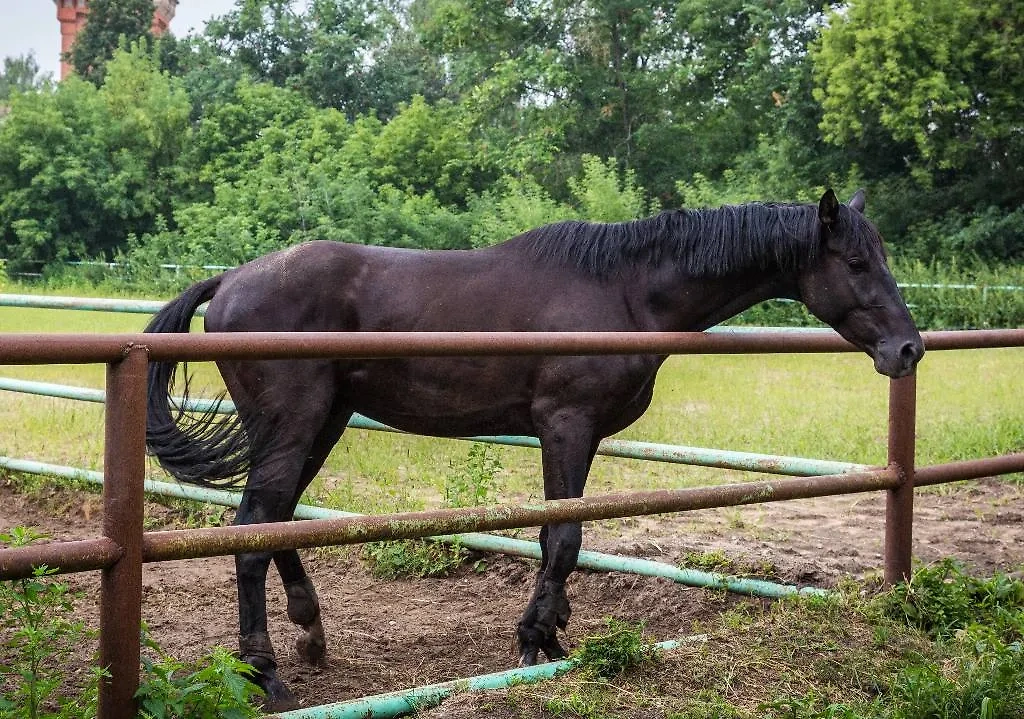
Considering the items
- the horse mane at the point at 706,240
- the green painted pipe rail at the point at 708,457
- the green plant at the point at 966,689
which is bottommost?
the green plant at the point at 966,689

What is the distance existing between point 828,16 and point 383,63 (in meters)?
16.9

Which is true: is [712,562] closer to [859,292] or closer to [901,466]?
[901,466]

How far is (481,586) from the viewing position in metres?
4.56

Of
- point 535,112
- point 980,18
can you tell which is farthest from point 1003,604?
point 535,112

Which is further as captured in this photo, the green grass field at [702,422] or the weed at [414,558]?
the green grass field at [702,422]

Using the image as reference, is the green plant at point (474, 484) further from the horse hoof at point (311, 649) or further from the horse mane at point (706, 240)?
the horse mane at point (706, 240)

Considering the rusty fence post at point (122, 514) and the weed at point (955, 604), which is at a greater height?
the rusty fence post at point (122, 514)

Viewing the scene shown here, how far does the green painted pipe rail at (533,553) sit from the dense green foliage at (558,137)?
44.9 feet

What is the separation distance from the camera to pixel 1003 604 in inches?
139

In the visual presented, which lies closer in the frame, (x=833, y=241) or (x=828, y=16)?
(x=833, y=241)

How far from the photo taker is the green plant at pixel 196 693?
210 cm

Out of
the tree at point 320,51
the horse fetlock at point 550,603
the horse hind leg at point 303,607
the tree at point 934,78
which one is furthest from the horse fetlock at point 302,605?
the tree at point 320,51

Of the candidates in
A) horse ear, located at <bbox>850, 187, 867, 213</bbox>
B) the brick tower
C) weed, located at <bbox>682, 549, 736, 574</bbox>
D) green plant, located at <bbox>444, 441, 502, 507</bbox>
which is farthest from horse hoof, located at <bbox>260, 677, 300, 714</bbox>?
the brick tower

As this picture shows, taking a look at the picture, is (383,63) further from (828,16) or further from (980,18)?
(980,18)
